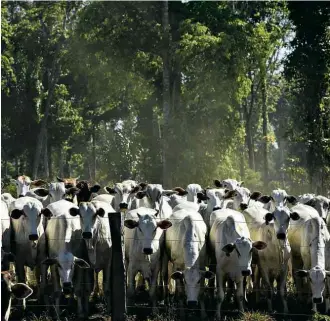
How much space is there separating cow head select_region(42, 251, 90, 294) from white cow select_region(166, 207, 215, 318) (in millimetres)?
1497

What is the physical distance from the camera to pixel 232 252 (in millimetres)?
13078

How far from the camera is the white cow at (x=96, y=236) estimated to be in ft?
42.9

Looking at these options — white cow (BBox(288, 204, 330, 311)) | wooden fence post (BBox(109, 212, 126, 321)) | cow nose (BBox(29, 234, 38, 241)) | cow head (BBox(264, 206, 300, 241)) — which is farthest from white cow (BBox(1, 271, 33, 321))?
cow head (BBox(264, 206, 300, 241))

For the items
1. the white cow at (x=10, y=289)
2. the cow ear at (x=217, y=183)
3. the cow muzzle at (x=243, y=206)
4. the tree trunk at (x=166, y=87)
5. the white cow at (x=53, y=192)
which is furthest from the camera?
the tree trunk at (x=166, y=87)

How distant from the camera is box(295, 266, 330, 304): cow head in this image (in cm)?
1255

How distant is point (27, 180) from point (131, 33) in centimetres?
1629

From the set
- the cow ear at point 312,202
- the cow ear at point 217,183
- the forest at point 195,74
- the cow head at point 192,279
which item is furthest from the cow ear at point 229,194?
the forest at point 195,74

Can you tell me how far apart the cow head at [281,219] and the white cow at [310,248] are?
115 millimetres

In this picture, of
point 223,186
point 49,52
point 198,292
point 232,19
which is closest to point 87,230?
point 198,292

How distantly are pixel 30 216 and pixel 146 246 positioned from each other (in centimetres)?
220

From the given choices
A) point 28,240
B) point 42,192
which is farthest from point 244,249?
point 42,192

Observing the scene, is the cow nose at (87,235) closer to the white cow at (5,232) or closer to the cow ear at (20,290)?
the white cow at (5,232)

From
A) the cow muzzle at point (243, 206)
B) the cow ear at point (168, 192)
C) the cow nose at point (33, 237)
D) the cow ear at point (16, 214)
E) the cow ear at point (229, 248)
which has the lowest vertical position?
the cow ear at point (229, 248)

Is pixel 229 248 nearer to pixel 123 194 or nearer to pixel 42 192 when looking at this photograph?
pixel 123 194
